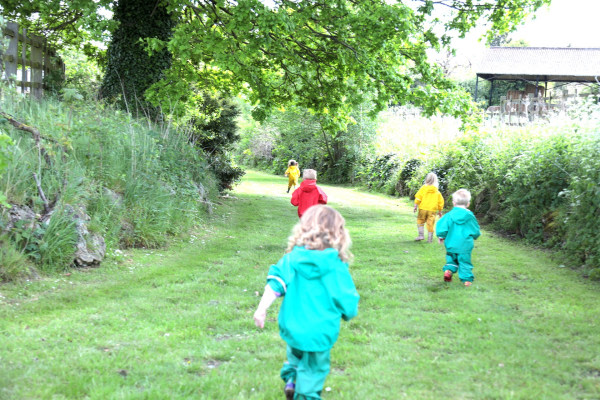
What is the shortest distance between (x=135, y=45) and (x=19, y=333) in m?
10.5

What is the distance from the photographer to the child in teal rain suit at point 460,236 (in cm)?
780

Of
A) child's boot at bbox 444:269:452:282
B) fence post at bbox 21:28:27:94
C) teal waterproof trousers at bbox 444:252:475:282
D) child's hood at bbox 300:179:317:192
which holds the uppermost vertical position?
fence post at bbox 21:28:27:94

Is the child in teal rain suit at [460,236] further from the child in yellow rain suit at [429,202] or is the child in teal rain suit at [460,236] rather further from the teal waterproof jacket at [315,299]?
the teal waterproof jacket at [315,299]

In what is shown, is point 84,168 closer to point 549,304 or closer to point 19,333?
point 19,333

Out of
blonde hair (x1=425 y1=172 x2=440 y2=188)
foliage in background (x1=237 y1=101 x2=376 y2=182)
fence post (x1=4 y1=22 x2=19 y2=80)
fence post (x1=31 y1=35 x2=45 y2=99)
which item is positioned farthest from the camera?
foliage in background (x1=237 y1=101 x2=376 y2=182)

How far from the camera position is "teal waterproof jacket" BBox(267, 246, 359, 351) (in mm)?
3588

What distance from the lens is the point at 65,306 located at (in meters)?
5.83

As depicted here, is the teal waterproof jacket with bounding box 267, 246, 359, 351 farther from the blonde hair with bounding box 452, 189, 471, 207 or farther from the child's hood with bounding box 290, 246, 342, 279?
the blonde hair with bounding box 452, 189, 471, 207

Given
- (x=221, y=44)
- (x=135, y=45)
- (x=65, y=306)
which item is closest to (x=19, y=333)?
(x=65, y=306)

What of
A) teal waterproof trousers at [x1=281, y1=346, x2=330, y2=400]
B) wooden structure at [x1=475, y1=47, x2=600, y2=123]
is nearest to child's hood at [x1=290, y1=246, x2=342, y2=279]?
teal waterproof trousers at [x1=281, y1=346, x2=330, y2=400]

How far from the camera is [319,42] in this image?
46.4ft

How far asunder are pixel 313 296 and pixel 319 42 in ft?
37.9

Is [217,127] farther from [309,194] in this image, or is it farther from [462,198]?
[462,198]

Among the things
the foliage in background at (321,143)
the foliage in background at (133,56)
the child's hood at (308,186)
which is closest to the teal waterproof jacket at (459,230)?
the child's hood at (308,186)
